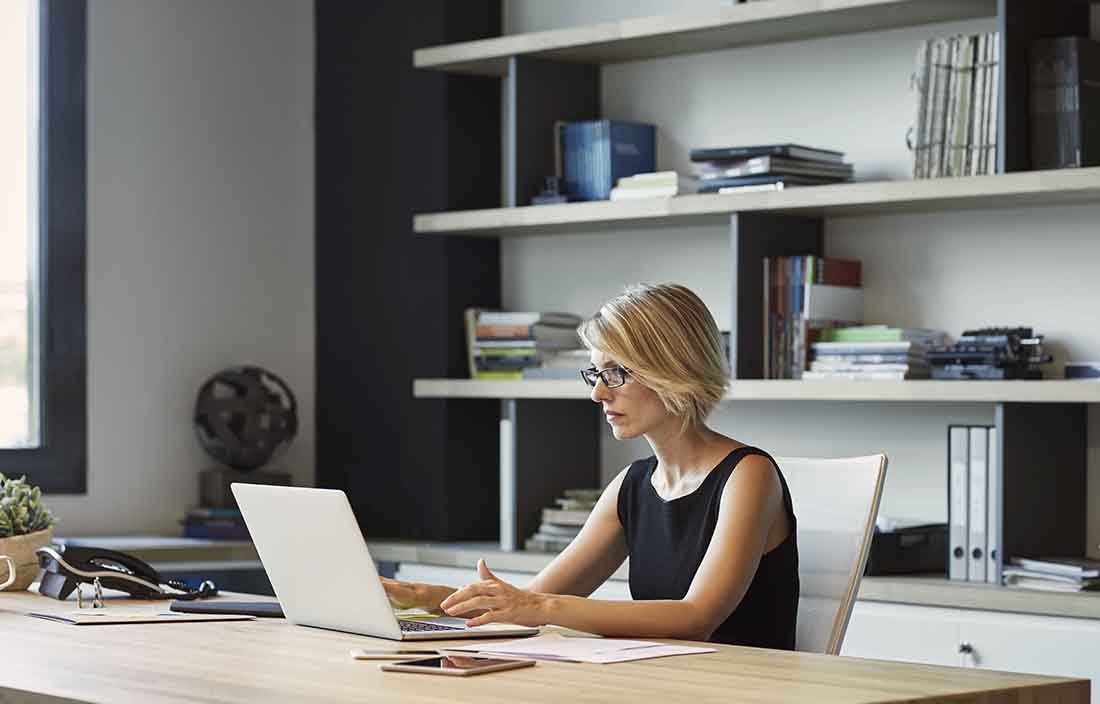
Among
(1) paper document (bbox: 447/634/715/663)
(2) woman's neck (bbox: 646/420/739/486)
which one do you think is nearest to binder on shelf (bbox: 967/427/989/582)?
(2) woman's neck (bbox: 646/420/739/486)

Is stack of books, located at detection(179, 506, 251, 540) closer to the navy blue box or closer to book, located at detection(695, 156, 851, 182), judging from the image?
the navy blue box

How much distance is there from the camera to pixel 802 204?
3746 millimetres

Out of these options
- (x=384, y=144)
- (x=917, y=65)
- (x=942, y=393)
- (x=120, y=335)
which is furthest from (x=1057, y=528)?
(x=120, y=335)

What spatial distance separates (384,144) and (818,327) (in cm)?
151

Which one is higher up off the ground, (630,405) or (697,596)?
(630,405)

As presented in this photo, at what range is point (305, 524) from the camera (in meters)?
2.31

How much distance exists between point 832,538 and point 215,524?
87.4 inches

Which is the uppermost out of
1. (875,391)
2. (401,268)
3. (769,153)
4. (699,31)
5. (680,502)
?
(699,31)

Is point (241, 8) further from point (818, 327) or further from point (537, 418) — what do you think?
point (818, 327)

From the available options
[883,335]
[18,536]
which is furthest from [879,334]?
[18,536]

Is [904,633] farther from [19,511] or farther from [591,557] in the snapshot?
[19,511]

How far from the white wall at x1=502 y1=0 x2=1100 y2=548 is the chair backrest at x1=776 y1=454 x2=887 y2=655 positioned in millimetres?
1020

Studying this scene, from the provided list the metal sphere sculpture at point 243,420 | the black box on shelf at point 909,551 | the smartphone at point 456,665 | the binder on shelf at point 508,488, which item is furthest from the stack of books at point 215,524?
the smartphone at point 456,665

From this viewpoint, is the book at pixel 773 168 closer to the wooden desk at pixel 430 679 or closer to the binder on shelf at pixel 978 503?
the binder on shelf at pixel 978 503
